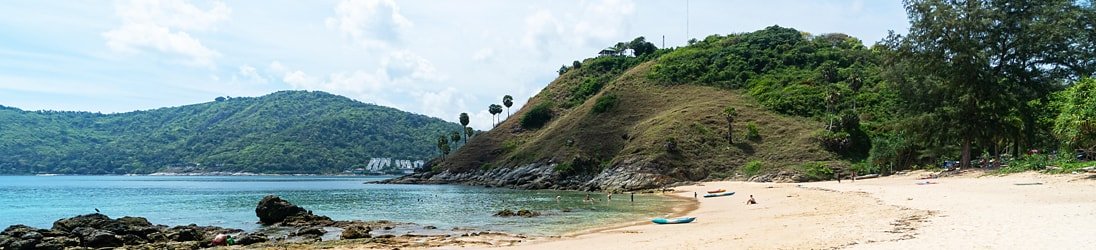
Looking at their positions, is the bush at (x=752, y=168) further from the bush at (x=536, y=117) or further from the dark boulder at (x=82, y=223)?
the dark boulder at (x=82, y=223)

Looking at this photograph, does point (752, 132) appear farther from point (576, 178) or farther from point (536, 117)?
point (536, 117)

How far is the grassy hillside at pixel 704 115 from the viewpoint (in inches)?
3140

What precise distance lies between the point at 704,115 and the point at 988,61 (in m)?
45.7

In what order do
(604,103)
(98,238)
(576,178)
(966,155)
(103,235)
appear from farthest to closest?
(604,103) < (576,178) < (966,155) < (103,235) < (98,238)

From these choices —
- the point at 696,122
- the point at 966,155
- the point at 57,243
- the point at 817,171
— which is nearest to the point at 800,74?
the point at 696,122

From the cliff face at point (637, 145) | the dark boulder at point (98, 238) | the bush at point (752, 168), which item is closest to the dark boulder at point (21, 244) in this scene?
the dark boulder at point (98, 238)

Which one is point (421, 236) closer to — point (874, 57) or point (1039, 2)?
point (1039, 2)

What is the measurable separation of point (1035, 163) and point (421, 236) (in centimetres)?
3824

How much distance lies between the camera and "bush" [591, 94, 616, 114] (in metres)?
107

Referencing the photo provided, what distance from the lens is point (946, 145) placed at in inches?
2297

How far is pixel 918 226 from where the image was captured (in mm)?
18922

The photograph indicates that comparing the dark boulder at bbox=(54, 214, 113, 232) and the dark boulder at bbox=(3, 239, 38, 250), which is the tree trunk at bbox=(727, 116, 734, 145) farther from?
the dark boulder at bbox=(3, 239, 38, 250)

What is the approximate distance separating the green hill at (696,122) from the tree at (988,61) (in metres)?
19.4

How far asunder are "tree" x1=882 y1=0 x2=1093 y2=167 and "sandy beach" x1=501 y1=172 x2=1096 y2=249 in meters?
18.2
